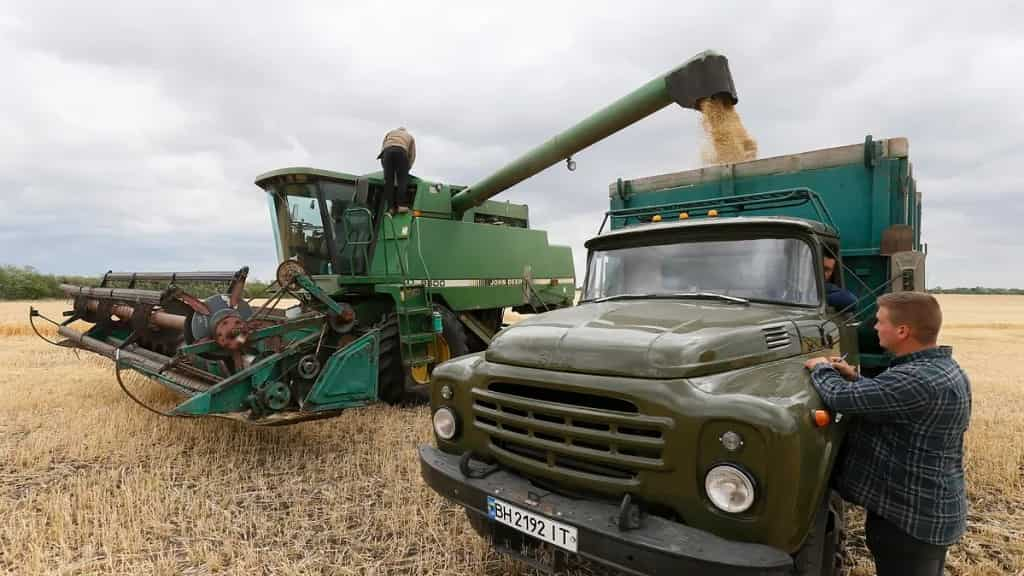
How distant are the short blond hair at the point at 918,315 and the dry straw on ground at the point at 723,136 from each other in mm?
4012

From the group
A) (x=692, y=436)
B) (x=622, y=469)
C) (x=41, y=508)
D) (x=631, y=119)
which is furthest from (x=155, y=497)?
(x=631, y=119)

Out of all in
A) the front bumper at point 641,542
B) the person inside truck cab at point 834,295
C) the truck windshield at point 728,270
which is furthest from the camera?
the person inside truck cab at point 834,295

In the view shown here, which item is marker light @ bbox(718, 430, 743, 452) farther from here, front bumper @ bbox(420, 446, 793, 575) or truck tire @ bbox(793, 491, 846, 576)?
truck tire @ bbox(793, 491, 846, 576)

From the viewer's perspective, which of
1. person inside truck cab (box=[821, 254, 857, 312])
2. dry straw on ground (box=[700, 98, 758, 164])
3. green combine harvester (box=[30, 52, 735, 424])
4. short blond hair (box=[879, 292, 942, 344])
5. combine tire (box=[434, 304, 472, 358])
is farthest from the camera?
combine tire (box=[434, 304, 472, 358])

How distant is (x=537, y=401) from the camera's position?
2879 mm

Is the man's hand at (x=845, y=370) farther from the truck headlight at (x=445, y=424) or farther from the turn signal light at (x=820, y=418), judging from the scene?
the truck headlight at (x=445, y=424)

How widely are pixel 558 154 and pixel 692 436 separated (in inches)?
241

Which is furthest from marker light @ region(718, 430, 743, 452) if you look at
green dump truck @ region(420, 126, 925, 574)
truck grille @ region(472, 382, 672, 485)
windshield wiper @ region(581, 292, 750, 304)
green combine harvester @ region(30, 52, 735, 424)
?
green combine harvester @ region(30, 52, 735, 424)

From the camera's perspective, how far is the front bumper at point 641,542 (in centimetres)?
219

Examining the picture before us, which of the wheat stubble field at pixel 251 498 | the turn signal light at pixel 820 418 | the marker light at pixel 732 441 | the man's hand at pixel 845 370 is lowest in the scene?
the wheat stubble field at pixel 251 498

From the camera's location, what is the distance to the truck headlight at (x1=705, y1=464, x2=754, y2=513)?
231 centimetres

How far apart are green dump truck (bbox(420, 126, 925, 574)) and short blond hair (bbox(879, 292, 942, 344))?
0.49 m

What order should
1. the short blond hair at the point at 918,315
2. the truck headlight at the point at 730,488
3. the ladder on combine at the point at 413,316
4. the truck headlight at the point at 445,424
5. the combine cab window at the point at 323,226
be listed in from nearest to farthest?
the truck headlight at the point at 730,488
the short blond hair at the point at 918,315
the truck headlight at the point at 445,424
the ladder on combine at the point at 413,316
the combine cab window at the point at 323,226

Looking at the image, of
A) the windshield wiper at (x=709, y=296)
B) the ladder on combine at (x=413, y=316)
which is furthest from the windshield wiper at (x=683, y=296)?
the ladder on combine at (x=413, y=316)
